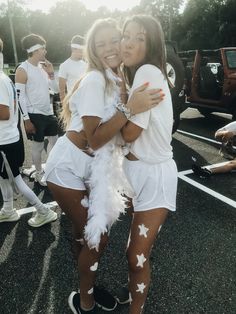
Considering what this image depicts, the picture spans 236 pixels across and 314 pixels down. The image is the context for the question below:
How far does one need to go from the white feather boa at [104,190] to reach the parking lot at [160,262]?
0.79 metres

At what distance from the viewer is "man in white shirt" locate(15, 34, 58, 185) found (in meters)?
4.37

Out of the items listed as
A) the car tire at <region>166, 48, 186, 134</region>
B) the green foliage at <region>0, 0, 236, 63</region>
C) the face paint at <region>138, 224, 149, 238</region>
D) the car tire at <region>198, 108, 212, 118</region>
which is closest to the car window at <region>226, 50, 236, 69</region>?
the car tire at <region>198, 108, 212, 118</region>

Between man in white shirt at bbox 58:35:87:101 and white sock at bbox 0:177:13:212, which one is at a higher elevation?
man in white shirt at bbox 58:35:87:101

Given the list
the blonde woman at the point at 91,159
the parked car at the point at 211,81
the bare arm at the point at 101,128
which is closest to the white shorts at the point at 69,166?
the blonde woman at the point at 91,159

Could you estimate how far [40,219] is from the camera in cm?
363

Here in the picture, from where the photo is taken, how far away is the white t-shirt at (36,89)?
439cm

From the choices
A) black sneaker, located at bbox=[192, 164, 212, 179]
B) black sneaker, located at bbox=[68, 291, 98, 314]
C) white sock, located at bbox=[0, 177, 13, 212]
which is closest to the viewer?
black sneaker, located at bbox=[68, 291, 98, 314]

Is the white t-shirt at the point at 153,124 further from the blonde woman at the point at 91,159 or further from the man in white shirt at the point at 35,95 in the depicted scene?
the man in white shirt at the point at 35,95

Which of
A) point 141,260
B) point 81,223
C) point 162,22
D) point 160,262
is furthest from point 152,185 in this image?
point 162,22


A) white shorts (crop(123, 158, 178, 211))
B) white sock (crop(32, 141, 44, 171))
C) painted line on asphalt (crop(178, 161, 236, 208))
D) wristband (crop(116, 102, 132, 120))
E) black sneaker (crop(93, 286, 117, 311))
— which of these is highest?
wristband (crop(116, 102, 132, 120))

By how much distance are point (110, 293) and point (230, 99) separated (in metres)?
6.34

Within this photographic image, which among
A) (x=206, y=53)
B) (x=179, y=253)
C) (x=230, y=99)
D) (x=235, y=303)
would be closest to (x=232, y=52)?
(x=206, y=53)

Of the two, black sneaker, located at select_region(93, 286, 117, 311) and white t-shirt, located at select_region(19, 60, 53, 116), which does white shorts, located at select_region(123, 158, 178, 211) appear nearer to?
black sneaker, located at select_region(93, 286, 117, 311)

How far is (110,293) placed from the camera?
254 cm
